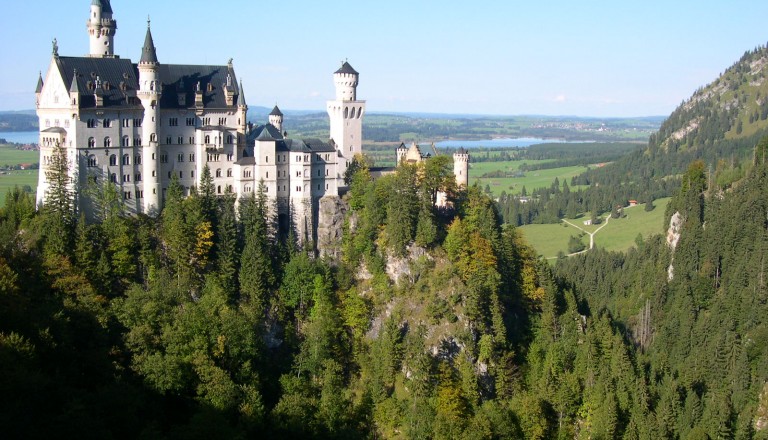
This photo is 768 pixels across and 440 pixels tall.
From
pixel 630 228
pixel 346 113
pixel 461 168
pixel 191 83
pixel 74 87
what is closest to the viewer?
pixel 74 87

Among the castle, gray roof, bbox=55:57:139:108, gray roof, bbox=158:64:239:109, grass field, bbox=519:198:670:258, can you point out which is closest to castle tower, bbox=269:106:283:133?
the castle

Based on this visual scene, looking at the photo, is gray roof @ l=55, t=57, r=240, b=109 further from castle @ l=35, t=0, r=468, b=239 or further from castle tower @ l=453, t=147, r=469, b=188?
castle tower @ l=453, t=147, r=469, b=188

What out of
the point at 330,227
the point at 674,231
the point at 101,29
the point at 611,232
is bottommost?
the point at 611,232

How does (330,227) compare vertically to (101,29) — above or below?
below

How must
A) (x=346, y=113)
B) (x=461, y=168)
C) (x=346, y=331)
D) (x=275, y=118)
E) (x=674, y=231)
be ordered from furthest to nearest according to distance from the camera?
(x=674, y=231) < (x=275, y=118) < (x=461, y=168) < (x=346, y=113) < (x=346, y=331)

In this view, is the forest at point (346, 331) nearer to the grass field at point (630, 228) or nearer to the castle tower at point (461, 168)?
the castle tower at point (461, 168)

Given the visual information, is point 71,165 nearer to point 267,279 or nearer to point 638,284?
point 267,279

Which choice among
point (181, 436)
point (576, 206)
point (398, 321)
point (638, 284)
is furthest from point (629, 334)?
point (576, 206)

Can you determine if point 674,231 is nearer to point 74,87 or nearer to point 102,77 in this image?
point 102,77

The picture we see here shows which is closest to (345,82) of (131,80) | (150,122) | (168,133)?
(168,133)
